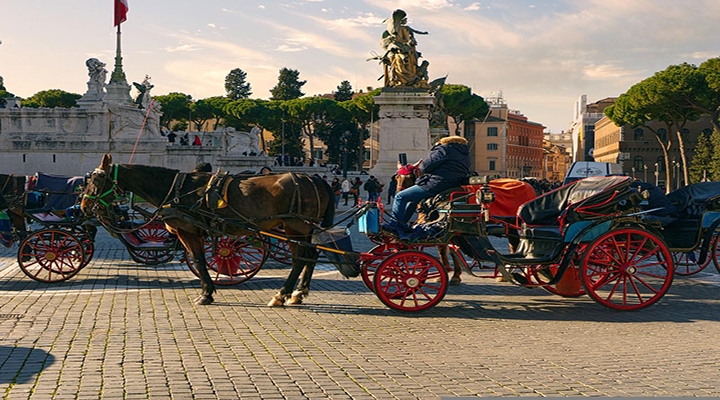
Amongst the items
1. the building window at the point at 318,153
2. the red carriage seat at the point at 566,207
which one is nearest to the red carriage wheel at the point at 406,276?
the red carriage seat at the point at 566,207

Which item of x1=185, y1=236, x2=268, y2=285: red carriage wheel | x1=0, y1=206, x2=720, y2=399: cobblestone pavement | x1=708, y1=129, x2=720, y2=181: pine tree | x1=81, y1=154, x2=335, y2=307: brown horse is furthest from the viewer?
x1=708, y1=129, x2=720, y2=181: pine tree

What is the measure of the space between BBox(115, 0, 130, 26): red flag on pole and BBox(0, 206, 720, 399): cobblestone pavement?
41.7m

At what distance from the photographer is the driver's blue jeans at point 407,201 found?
10.0m

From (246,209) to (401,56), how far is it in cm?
2479

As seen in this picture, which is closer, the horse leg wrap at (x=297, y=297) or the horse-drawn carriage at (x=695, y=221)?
the horse leg wrap at (x=297, y=297)

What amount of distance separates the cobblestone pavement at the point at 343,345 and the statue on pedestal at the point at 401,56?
23339mm

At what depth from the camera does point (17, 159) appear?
43.2 meters

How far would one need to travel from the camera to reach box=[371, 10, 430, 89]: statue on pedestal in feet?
110

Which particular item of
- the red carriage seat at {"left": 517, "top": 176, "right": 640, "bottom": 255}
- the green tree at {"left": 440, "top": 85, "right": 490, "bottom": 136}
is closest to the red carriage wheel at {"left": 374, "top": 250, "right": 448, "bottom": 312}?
the red carriage seat at {"left": 517, "top": 176, "right": 640, "bottom": 255}

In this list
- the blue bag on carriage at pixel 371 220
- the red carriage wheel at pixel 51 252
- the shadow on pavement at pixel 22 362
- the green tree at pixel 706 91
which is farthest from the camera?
the green tree at pixel 706 91

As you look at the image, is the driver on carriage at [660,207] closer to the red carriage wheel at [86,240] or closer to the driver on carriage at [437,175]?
the driver on carriage at [437,175]

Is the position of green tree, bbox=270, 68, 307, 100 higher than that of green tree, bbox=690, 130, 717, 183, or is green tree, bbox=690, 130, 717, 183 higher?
green tree, bbox=270, 68, 307, 100

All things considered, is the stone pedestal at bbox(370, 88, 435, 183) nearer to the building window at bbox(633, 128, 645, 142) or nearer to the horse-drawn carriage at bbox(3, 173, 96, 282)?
the horse-drawn carriage at bbox(3, 173, 96, 282)

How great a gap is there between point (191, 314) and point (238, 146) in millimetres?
52461
